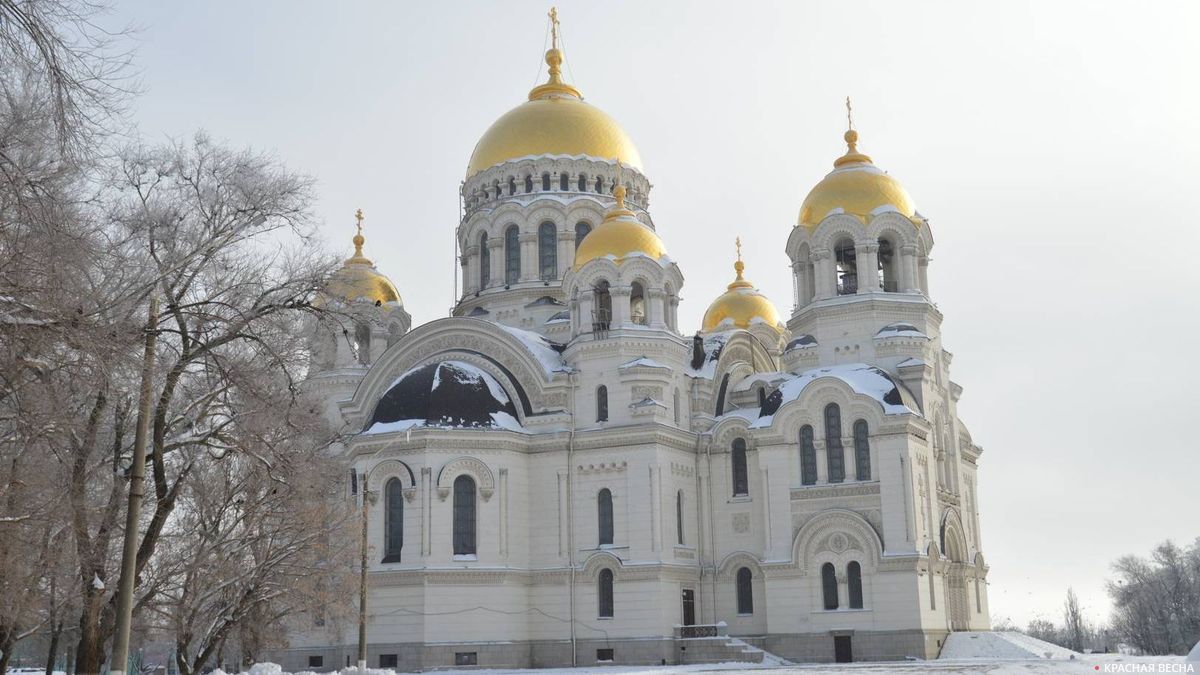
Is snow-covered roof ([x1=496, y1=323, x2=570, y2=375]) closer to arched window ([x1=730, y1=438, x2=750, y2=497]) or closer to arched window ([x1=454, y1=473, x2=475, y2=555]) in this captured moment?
arched window ([x1=454, y1=473, x2=475, y2=555])

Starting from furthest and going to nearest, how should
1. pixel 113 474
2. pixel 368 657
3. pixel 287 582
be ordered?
pixel 368 657, pixel 287 582, pixel 113 474

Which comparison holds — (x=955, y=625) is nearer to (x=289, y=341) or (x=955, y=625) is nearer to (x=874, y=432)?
(x=874, y=432)

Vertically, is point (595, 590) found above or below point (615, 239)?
below

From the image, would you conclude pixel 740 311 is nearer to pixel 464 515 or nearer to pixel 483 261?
pixel 483 261

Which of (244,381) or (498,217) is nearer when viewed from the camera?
(244,381)

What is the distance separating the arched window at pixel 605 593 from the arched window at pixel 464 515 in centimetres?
382

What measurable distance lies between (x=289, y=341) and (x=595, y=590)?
19205 mm

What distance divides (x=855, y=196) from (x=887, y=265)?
2.51 meters

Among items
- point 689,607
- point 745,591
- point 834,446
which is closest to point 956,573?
point 834,446

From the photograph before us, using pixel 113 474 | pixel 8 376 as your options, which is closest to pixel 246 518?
pixel 113 474

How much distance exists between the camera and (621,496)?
3603 cm

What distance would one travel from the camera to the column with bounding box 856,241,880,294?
37.8 metres

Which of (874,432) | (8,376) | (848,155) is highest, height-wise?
(848,155)

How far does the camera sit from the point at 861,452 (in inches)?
1385
